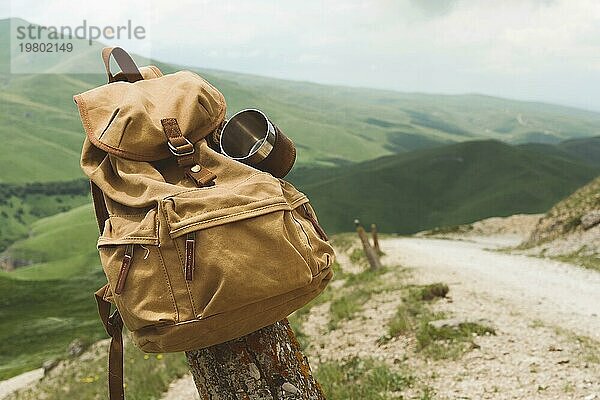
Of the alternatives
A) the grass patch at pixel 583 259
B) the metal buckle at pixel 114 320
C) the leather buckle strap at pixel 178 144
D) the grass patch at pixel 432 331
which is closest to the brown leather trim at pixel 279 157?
the leather buckle strap at pixel 178 144

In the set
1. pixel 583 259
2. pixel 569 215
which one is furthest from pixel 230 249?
pixel 569 215

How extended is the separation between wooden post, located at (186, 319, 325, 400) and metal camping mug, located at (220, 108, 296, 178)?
1.16 metres

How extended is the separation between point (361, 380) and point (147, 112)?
5.12 m

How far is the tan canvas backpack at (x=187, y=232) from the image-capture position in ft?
10.0

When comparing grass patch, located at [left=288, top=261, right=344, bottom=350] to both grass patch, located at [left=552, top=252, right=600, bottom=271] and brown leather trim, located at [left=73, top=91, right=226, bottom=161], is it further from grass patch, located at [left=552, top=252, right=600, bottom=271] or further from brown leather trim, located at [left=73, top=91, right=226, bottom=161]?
grass patch, located at [left=552, top=252, right=600, bottom=271]

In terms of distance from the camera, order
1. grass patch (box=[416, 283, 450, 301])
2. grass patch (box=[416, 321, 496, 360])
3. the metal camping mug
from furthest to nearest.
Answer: grass patch (box=[416, 283, 450, 301]) < grass patch (box=[416, 321, 496, 360]) < the metal camping mug

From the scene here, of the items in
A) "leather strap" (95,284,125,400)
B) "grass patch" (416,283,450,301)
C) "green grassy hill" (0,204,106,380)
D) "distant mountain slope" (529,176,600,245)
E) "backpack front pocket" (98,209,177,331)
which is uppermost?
"backpack front pocket" (98,209,177,331)

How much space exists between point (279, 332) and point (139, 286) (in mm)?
1209

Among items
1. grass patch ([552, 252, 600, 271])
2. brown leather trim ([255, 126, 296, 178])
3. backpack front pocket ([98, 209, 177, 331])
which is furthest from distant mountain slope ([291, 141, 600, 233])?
backpack front pocket ([98, 209, 177, 331])

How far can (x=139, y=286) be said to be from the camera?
10.2 feet

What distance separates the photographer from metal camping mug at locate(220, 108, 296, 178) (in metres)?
3.59

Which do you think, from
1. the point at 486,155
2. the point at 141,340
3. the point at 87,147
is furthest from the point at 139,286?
the point at 486,155

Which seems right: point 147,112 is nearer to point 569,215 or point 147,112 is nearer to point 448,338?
point 448,338

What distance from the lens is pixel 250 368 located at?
373cm
